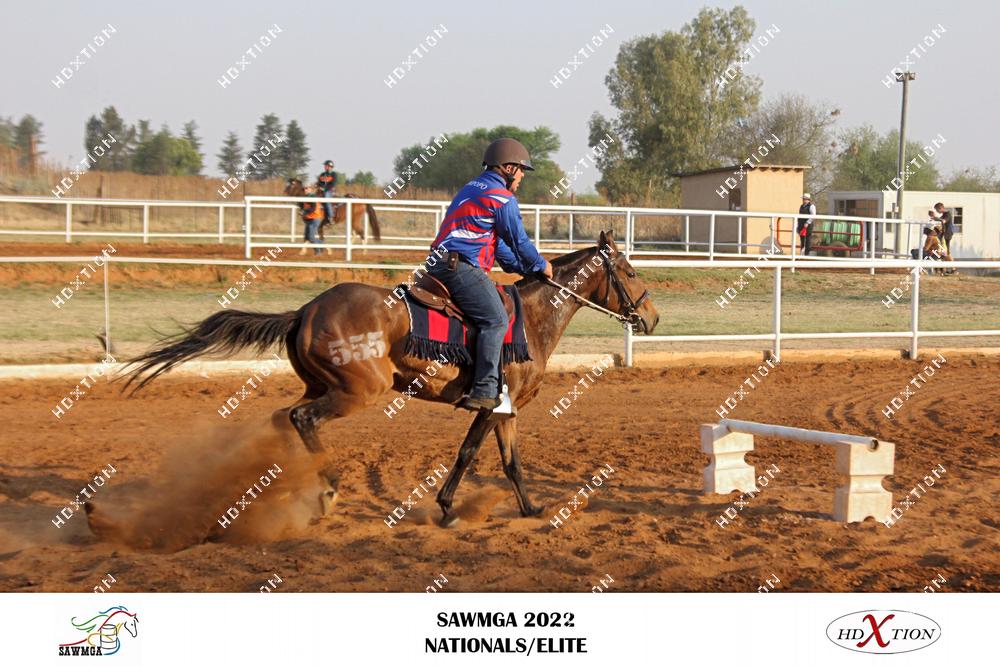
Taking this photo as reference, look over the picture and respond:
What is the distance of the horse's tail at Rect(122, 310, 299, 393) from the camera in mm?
6520

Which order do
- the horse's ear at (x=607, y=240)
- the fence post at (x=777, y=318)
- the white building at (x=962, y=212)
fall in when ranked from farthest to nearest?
the white building at (x=962, y=212) < the fence post at (x=777, y=318) < the horse's ear at (x=607, y=240)

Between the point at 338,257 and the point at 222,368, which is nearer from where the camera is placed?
the point at 222,368

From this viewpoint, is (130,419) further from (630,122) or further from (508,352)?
(630,122)

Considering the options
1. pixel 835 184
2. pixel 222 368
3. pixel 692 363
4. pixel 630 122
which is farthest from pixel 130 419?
pixel 835 184

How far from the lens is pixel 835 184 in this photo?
56938mm

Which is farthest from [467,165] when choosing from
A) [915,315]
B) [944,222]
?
[915,315]

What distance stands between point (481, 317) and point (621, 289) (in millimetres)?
1401

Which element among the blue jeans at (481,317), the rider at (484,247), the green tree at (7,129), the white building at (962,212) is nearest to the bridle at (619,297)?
the rider at (484,247)

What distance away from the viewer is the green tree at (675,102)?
53.2 m

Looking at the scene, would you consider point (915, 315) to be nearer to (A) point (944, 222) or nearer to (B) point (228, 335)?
(B) point (228, 335)

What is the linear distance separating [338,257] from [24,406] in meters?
10.1

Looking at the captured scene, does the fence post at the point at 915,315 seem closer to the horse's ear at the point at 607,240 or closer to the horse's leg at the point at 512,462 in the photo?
the horse's ear at the point at 607,240
